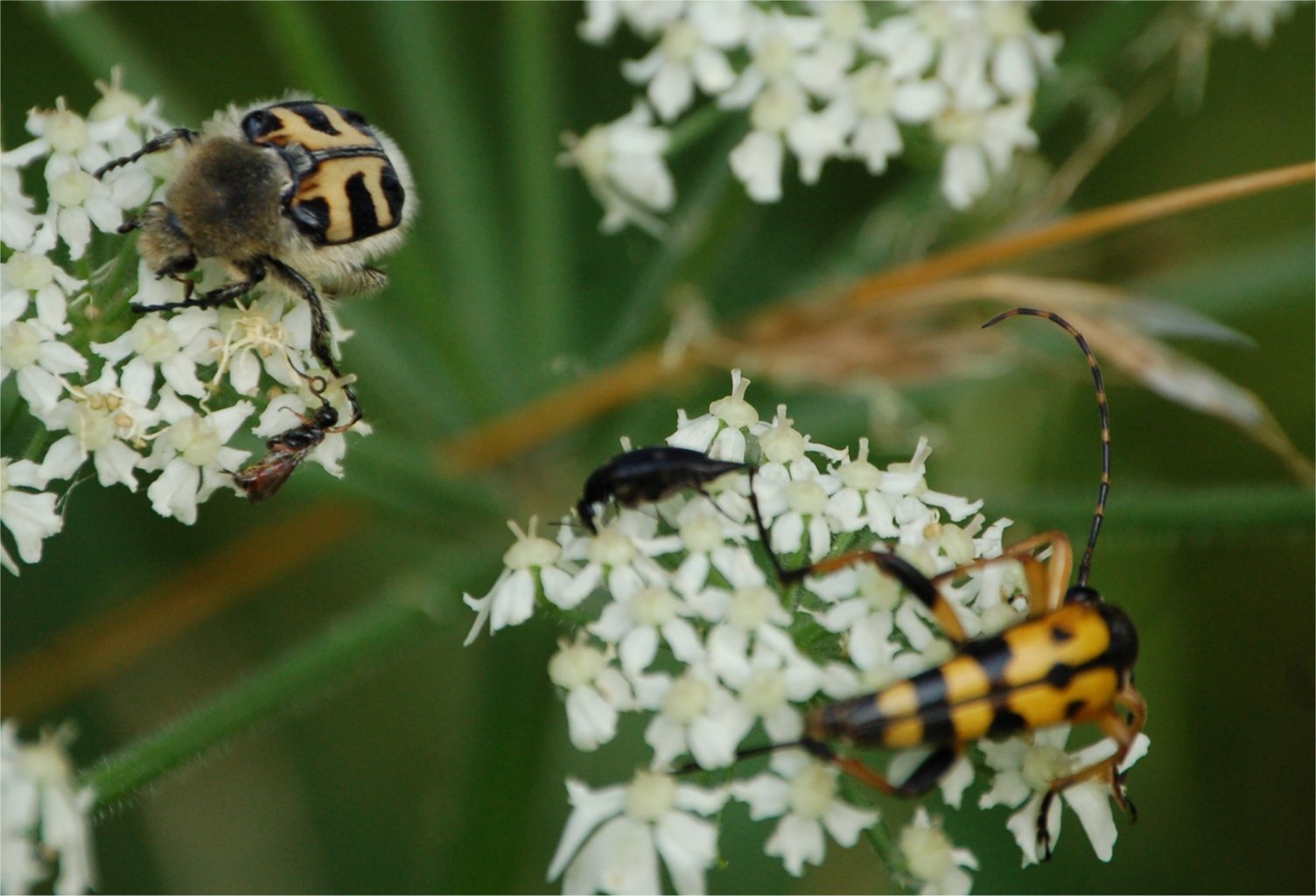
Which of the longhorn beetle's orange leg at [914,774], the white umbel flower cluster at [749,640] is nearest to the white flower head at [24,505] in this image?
the white umbel flower cluster at [749,640]

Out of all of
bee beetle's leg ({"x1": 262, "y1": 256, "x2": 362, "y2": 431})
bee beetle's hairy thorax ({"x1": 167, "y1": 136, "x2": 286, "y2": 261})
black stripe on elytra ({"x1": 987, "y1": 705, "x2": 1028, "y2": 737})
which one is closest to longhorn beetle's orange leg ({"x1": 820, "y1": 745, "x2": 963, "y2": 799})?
black stripe on elytra ({"x1": 987, "y1": 705, "x2": 1028, "y2": 737})

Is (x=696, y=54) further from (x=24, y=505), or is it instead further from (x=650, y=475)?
(x=24, y=505)

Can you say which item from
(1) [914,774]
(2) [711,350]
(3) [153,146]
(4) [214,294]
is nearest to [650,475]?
(1) [914,774]

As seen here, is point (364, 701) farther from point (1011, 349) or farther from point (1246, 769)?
point (1246, 769)

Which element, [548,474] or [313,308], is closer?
[313,308]

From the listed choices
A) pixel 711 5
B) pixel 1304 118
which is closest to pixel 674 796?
pixel 711 5

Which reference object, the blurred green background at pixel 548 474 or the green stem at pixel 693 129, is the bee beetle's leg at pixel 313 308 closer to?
the blurred green background at pixel 548 474
